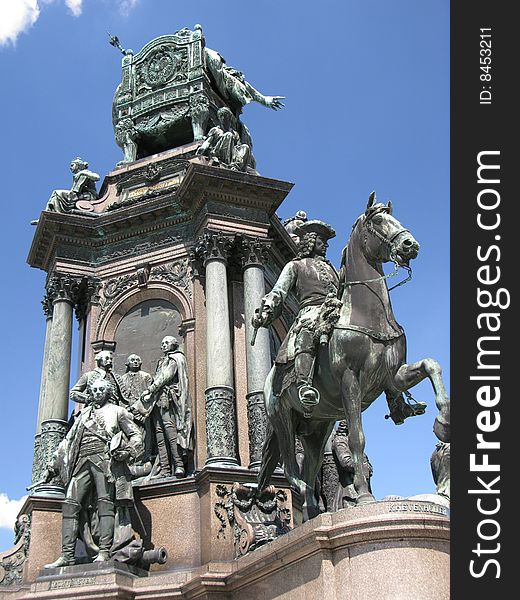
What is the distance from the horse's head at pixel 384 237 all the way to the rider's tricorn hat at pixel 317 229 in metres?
0.94

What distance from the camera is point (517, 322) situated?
22.9 feet

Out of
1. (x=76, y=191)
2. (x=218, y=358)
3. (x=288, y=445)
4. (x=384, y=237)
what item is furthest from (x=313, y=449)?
(x=76, y=191)

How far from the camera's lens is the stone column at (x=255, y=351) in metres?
13.6

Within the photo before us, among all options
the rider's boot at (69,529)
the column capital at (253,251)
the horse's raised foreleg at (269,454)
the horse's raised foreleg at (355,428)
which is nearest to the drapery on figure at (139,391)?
the rider's boot at (69,529)

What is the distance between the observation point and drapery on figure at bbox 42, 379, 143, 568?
39.9ft

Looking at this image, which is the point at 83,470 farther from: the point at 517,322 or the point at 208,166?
the point at 517,322

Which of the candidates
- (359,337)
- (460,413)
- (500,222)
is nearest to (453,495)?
(460,413)

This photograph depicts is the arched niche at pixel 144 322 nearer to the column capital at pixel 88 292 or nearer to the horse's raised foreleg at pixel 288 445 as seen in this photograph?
the column capital at pixel 88 292

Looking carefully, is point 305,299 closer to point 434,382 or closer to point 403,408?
point 403,408

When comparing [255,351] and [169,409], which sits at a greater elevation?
[255,351]

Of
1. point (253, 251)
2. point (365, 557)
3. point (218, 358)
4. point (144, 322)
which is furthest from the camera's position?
point (144, 322)

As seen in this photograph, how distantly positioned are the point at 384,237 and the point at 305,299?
1.36 meters

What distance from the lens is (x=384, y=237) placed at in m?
9.73

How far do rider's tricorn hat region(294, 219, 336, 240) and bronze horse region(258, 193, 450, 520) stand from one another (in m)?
0.85
